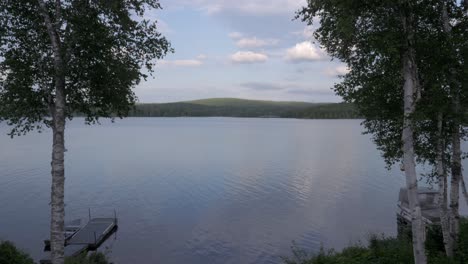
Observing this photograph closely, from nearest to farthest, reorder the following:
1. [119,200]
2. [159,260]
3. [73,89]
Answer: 1. [73,89]
2. [159,260]
3. [119,200]

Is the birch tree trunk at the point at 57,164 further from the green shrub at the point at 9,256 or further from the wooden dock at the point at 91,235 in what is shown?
the wooden dock at the point at 91,235

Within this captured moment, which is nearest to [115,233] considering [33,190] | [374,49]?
[33,190]

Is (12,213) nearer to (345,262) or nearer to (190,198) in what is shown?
(190,198)

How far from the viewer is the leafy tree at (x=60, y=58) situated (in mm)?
15398

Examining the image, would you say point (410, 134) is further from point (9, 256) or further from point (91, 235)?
point (91, 235)

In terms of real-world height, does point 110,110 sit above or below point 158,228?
above

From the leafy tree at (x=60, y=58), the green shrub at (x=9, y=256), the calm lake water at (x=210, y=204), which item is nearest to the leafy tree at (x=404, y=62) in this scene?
the leafy tree at (x=60, y=58)

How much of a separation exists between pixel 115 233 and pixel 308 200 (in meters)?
29.3

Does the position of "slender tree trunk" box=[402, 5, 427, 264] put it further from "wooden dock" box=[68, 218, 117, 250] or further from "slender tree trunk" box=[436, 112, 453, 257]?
"wooden dock" box=[68, 218, 117, 250]

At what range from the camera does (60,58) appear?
50.3 ft

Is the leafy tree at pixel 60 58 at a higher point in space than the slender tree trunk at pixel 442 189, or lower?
higher

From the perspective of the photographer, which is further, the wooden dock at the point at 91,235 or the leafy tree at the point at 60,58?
the wooden dock at the point at 91,235

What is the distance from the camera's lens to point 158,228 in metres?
44.8

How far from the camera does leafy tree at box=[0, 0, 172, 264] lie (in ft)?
50.5
